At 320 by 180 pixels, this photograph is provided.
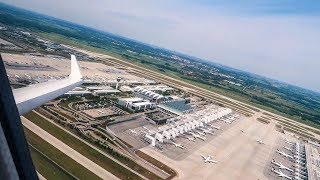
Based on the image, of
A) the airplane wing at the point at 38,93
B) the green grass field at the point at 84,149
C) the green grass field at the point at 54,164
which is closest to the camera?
the airplane wing at the point at 38,93

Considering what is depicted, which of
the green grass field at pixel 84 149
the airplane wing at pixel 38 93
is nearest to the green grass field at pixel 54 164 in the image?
the green grass field at pixel 84 149

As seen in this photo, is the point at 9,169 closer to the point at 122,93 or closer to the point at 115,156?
the point at 115,156

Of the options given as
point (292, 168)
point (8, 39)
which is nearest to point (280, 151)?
point (292, 168)

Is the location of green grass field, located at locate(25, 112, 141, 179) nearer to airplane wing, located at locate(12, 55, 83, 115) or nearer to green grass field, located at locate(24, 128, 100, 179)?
green grass field, located at locate(24, 128, 100, 179)

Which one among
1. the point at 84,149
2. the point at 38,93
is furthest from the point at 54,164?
the point at 38,93

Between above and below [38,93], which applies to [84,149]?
below

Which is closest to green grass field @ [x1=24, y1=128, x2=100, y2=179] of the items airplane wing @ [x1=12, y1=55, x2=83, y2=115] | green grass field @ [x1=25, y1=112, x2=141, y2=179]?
green grass field @ [x1=25, y1=112, x2=141, y2=179]

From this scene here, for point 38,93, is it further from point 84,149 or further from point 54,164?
point 84,149

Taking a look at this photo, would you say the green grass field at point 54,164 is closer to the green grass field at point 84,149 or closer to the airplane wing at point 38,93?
the green grass field at point 84,149
